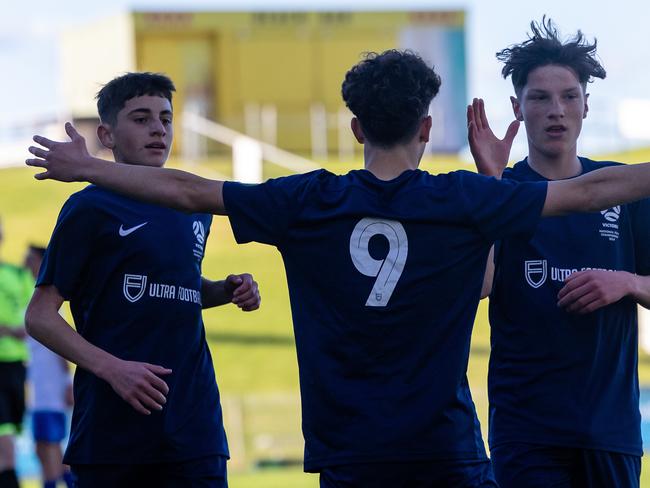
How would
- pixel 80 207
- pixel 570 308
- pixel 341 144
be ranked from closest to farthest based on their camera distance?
pixel 570 308 → pixel 80 207 → pixel 341 144

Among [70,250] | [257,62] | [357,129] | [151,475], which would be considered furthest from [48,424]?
[257,62]

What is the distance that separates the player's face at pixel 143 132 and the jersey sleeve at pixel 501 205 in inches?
59.8

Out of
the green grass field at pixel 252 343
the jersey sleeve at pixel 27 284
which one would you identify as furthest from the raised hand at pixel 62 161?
the green grass field at pixel 252 343

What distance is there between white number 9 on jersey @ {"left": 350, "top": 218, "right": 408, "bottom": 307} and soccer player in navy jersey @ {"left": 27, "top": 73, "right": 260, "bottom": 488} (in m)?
1.11

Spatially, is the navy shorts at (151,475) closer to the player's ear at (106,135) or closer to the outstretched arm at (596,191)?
the player's ear at (106,135)

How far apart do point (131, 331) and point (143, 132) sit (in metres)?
0.81

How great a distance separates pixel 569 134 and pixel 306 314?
1.48 metres

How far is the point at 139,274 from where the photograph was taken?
4.46 m

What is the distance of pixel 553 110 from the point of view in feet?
15.0

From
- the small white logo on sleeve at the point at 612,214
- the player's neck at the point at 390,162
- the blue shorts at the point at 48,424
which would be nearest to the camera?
the player's neck at the point at 390,162

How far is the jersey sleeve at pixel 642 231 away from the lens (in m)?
4.51

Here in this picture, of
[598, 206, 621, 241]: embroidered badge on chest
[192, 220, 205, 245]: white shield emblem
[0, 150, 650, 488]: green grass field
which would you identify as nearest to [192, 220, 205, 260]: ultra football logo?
[192, 220, 205, 245]: white shield emblem

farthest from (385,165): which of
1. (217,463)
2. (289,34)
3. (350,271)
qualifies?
(289,34)

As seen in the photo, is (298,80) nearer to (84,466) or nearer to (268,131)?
(268,131)
